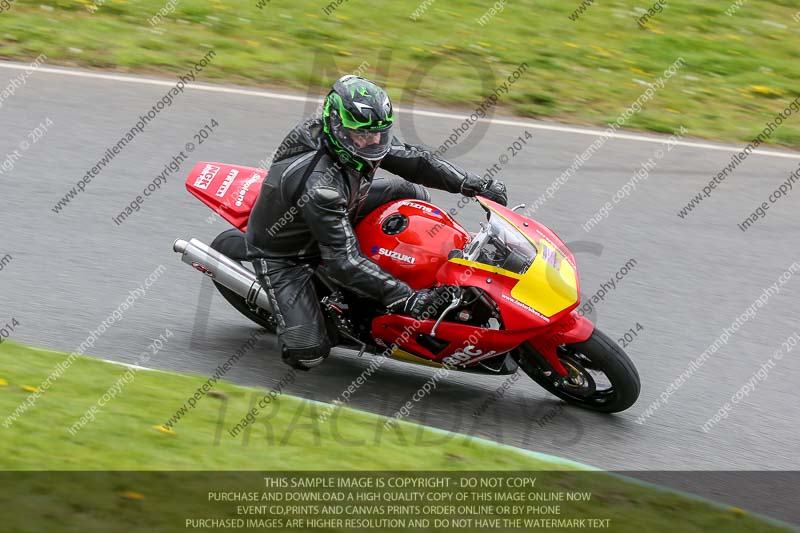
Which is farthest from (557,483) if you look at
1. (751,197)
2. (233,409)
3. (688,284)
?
(751,197)

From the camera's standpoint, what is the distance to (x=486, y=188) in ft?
21.9

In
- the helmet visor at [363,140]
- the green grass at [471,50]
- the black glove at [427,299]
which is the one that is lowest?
the green grass at [471,50]

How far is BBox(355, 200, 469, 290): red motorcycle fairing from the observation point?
20.8 feet

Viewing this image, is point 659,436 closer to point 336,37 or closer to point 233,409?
point 233,409

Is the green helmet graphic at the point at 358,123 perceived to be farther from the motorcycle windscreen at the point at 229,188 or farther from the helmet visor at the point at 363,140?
the motorcycle windscreen at the point at 229,188

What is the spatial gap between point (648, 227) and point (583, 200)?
0.67 meters

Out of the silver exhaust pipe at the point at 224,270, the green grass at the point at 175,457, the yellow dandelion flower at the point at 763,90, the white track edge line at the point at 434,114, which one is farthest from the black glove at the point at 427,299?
the yellow dandelion flower at the point at 763,90

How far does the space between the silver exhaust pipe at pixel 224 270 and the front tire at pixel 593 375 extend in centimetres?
168

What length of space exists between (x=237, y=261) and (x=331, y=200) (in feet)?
3.79

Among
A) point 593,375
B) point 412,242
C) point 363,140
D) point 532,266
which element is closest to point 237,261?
point 412,242

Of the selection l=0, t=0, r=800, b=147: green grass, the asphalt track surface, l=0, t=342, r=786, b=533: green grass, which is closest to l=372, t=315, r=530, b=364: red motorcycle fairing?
the asphalt track surface

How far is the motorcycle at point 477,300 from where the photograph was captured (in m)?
6.05

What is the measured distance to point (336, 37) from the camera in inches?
507

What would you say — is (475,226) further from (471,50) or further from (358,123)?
(471,50)
